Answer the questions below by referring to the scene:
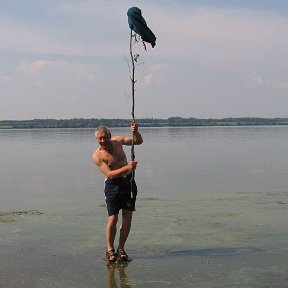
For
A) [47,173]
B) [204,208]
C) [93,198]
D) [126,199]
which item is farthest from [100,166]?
[47,173]

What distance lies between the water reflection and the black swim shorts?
63cm

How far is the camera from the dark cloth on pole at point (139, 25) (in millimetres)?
6910

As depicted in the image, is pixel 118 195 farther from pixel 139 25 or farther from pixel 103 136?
pixel 139 25

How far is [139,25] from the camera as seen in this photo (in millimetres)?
6945

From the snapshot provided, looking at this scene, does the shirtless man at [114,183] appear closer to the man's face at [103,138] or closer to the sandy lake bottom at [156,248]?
the man's face at [103,138]

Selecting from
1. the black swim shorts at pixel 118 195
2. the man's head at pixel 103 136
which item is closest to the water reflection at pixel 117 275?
the black swim shorts at pixel 118 195

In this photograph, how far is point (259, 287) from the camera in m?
5.46

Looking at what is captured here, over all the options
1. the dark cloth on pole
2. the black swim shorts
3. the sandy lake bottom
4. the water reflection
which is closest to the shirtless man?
the black swim shorts

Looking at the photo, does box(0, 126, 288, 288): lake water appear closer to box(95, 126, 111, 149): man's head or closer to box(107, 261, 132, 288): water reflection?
box(107, 261, 132, 288): water reflection

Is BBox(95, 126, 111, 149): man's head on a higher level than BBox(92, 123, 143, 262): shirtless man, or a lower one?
higher

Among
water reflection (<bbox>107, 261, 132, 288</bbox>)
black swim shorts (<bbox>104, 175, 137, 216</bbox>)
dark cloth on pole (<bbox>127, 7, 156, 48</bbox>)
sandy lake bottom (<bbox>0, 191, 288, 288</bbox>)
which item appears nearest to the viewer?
water reflection (<bbox>107, 261, 132, 288</bbox>)

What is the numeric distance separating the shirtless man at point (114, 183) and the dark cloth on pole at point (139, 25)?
117cm

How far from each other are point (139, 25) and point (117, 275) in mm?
3150

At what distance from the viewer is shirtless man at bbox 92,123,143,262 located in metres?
6.57
